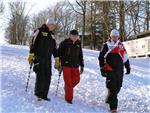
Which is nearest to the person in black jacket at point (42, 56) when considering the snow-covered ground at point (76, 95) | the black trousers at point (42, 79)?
the black trousers at point (42, 79)

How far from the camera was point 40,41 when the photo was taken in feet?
31.1

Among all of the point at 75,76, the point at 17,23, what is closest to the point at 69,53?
the point at 75,76

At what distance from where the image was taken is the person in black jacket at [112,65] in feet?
31.8

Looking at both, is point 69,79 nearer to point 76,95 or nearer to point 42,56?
point 42,56

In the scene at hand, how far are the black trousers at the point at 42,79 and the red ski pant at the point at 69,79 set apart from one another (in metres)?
0.58

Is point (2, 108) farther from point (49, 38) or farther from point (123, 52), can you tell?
point (123, 52)

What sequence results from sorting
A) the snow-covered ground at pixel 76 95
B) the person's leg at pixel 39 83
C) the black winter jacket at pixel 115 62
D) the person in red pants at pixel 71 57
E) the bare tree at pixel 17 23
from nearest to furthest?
the snow-covered ground at pixel 76 95 → the person's leg at pixel 39 83 → the black winter jacket at pixel 115 62 → the person in red pants at pixel 71 57 → the bare tree at pixel 17 23

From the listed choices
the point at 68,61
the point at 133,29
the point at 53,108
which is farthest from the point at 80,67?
the point at 133,29

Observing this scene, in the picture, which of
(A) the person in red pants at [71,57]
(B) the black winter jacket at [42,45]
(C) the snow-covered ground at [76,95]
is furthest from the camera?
(A) the person in red pants at [71,57]

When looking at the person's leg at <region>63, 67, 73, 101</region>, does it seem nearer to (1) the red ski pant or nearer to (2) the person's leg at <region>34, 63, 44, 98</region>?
(1) the red ski pant

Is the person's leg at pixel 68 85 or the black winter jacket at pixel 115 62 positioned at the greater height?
the black winter jacket at pixel 115 62

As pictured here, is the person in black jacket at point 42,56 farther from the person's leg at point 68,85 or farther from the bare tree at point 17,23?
the bare tree at point 17,23

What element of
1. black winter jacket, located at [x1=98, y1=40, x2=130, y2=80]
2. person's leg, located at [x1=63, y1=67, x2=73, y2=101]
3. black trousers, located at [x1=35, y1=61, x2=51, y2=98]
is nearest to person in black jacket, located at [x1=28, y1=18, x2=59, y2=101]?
black trousers, located at [x1=35, y1=61, x2=51, y2=98]

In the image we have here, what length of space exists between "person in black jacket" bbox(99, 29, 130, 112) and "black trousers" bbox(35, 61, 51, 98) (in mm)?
1403
